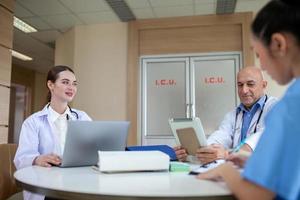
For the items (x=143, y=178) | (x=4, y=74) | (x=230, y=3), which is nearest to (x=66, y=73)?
(x=143, y=178)

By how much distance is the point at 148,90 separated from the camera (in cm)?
545

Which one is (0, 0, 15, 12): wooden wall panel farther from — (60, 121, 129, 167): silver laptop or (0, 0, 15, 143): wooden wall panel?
(60, 121, 129, 167): silver laptop

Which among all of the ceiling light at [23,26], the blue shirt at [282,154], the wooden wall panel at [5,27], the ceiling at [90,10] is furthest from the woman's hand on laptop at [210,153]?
the ceiling light at [23,26]

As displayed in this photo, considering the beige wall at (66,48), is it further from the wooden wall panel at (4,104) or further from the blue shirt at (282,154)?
the blue shirt at (282,154)

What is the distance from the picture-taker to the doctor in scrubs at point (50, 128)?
6.26ft

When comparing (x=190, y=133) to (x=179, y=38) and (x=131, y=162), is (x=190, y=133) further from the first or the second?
(x=179, y=38)

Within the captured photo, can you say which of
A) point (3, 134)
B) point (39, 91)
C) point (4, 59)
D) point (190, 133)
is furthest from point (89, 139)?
point (39, 91)

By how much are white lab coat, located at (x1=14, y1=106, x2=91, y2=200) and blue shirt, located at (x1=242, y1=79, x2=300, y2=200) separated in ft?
5.22

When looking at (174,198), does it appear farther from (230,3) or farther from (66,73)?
(230,3)

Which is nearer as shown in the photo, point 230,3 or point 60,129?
point 60,129

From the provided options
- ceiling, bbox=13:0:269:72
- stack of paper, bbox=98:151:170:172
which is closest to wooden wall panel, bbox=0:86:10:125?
ceiling, bbox=13:0:269:72

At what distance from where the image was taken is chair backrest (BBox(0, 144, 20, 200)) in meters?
2.06

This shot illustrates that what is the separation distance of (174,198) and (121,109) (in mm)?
4596

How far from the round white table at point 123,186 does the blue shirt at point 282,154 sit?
0.19 m
